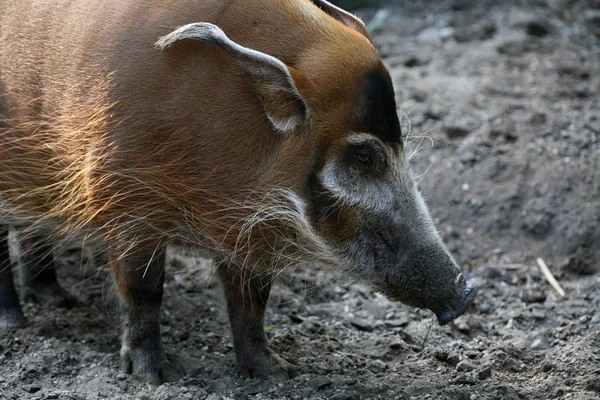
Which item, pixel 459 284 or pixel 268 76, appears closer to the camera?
pixel 268 76

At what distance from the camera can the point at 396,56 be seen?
9062 millimetres

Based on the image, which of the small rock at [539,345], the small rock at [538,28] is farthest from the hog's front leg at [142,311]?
the small rock at [538,28]

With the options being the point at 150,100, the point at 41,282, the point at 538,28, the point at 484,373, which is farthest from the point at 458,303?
the point at 538,28

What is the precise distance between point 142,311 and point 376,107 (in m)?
1.52

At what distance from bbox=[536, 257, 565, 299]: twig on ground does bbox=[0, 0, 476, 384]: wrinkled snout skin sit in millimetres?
1703

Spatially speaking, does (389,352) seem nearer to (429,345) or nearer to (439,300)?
(429,345)

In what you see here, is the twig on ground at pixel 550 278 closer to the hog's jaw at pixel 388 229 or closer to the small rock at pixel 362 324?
the small rock at pixel 362 324

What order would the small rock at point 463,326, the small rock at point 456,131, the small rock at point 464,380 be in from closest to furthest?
the small rock at point 464,380
the small rock at point 463,326
the small rock at point 456,131

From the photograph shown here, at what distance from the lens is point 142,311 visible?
444 centimetres

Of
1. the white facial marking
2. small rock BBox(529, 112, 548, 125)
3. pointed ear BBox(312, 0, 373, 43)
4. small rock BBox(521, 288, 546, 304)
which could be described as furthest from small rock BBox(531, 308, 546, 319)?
small rock BBox(529, 112, 548, 125)

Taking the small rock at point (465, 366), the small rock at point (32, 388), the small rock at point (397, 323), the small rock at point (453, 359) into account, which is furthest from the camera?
the small rock at point (397, 323)

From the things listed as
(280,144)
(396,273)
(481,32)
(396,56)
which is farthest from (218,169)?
(481,32)

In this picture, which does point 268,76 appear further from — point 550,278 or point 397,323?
point 550,278

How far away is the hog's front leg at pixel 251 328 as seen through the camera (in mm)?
4516
